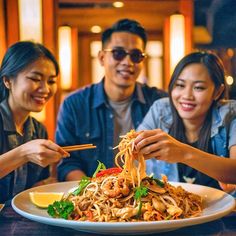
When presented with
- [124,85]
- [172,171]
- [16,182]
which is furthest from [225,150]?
[16,182]

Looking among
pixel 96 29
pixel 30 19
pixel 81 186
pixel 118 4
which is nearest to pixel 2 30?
pixel 30 19

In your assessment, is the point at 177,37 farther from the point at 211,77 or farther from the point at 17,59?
the point at 17,59

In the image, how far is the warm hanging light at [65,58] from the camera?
5.07 metres

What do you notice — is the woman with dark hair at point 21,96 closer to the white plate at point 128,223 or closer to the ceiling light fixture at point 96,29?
the white plate at point 128,223

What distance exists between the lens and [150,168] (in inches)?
93.8

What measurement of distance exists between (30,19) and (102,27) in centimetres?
271

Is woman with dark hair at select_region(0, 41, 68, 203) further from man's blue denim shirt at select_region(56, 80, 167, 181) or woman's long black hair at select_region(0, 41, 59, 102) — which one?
man's blue denim shirt at select_region(56, 80, 167, 181)

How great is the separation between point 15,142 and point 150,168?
78 centimetres

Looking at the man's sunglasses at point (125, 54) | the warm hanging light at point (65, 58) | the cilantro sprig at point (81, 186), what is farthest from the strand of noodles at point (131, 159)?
the warm hanging light at point (65, 58)

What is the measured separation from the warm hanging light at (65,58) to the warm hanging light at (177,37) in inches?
53.2

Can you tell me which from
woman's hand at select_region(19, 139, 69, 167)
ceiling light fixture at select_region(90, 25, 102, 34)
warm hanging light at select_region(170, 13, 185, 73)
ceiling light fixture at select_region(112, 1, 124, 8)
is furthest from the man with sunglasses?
ceiling light fixture at select_region(90, 25, 102, 34)

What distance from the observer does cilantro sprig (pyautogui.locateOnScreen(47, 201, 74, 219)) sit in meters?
1.42

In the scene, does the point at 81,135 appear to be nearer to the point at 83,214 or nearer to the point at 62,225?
the point at 83,214

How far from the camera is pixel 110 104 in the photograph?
116 inches
